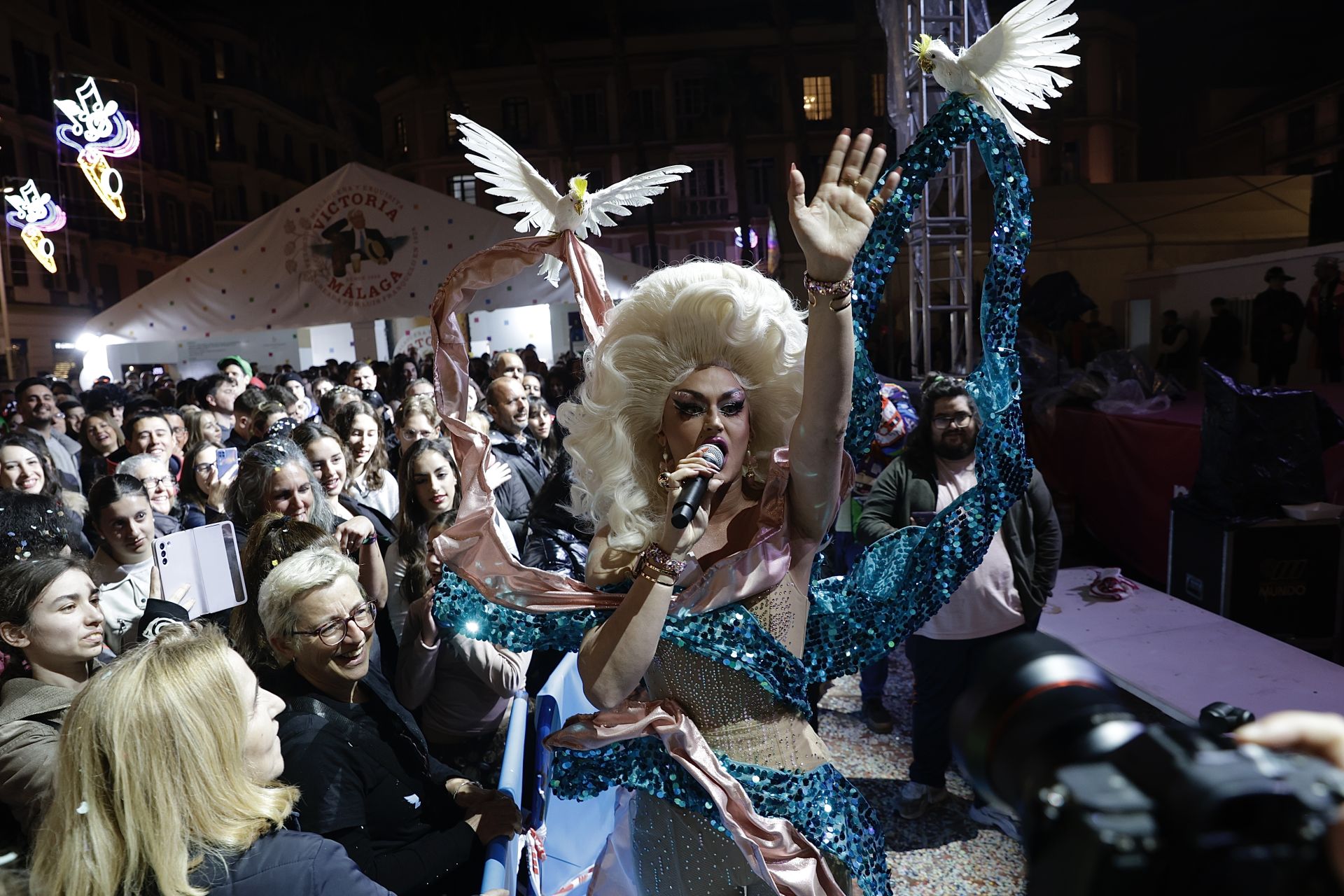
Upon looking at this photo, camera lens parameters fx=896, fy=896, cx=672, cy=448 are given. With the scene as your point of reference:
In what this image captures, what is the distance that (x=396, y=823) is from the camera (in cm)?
210

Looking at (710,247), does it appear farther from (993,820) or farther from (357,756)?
(357,756)

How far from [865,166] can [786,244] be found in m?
31.0

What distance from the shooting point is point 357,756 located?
204 cm

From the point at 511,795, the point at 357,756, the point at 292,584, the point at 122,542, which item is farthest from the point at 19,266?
the point at 357,756

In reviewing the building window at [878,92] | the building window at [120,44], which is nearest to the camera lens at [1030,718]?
the building window at [878,92]

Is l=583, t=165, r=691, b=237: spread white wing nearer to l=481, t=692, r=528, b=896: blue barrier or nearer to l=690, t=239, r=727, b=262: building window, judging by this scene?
l=481, t=692, r=528, b=896: blue barrier

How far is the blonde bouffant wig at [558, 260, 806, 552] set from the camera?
1.87m

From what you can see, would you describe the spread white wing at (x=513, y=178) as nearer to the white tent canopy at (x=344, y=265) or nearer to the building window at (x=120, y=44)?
Result: the white tent canopy at (x=344, y=265)

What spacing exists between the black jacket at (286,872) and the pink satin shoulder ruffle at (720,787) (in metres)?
0.43

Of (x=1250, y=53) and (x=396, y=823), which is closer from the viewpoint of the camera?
(x=396, y=823)

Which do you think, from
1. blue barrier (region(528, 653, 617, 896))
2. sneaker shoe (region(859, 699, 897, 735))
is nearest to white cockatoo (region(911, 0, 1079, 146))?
blue barrier (region(528, 653, 617, 896))

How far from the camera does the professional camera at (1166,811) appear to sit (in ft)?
1.72

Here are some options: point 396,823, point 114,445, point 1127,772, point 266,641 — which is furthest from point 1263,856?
point 114,445

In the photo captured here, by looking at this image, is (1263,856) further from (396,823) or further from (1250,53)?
(1250,53)
